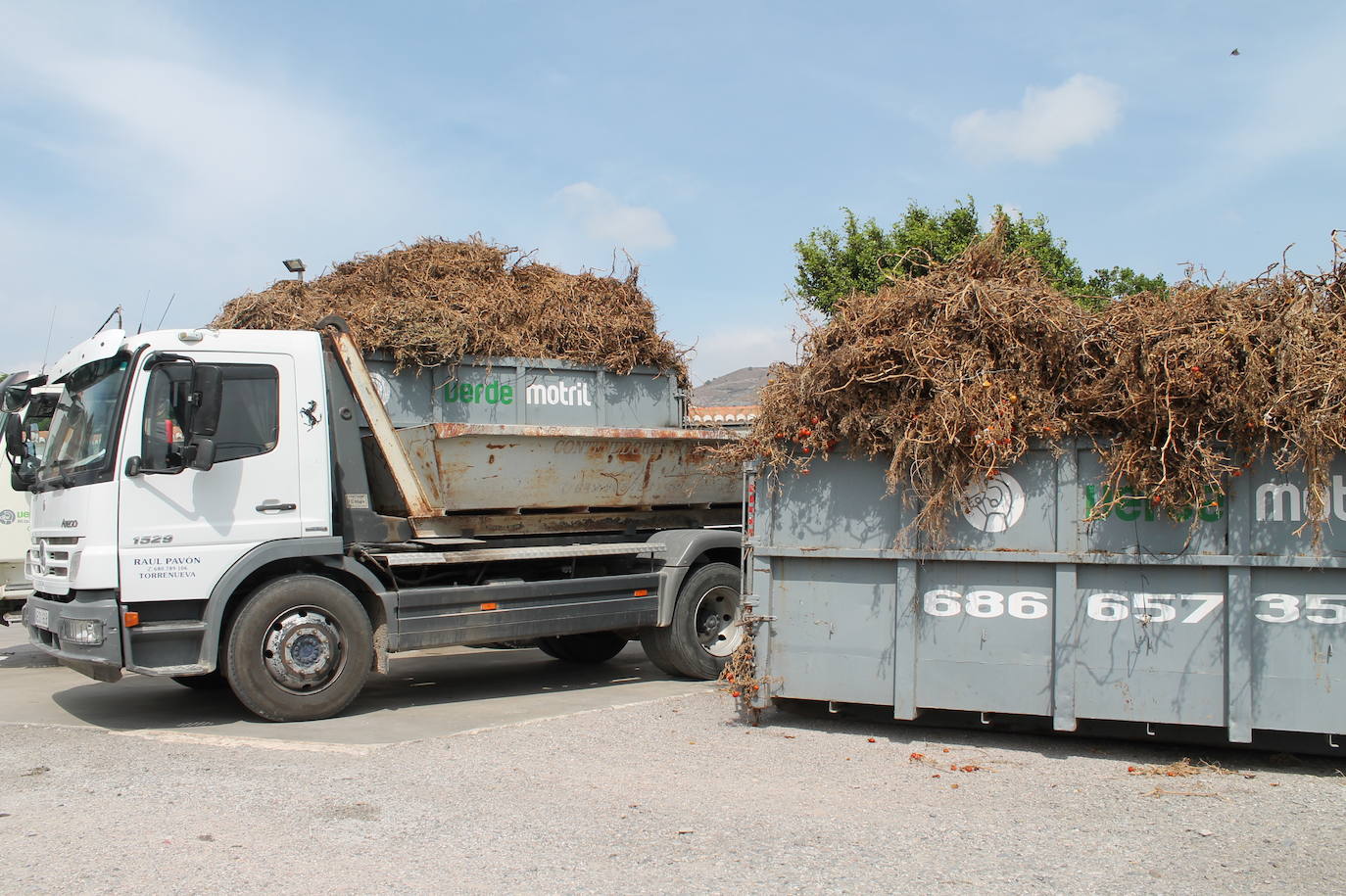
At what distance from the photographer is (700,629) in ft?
31.3

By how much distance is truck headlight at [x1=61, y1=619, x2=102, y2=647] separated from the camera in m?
6.88

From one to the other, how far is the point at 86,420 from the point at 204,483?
0.98 metres

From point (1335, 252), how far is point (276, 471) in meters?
6.63

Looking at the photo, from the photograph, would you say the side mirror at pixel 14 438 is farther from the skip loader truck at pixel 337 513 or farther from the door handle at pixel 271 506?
the door handle at pixel 271 506

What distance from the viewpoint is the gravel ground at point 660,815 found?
4.33 meters

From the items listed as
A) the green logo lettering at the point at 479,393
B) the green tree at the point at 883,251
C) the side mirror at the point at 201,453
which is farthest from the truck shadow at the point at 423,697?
the green tree at the point at 883,251

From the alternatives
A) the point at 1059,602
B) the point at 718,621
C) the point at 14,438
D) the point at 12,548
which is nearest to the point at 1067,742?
the point at 1059,602

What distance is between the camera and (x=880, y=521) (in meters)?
6.68

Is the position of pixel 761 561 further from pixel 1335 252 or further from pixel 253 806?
pixel 1335 252

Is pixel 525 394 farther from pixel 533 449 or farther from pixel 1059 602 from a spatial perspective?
pixel 1059 602

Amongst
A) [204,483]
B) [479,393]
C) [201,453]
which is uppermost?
[479,393]

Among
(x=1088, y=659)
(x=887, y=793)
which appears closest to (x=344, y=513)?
(x=887, y=793)

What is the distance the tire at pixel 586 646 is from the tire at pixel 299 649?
315cm

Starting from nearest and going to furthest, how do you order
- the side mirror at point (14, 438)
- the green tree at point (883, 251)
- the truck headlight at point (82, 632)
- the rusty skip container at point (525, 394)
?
the truck headlight at point (82, 632), the side mirror at point (14, 438), the rusty skip container at point (525, 394), the green tree at point (883, 251)
